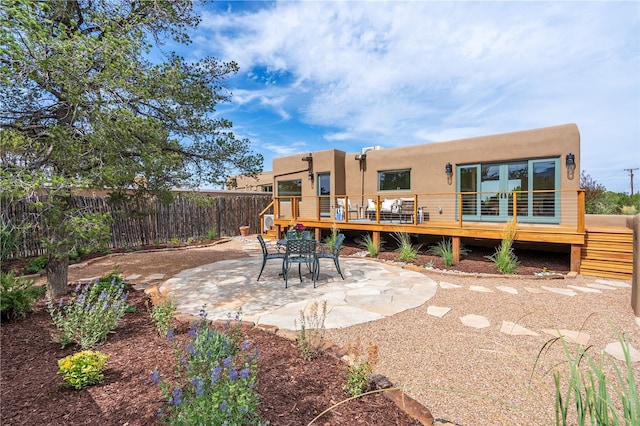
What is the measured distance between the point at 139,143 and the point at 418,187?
882cm

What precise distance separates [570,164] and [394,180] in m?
5.04

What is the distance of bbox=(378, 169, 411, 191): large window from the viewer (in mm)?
10914

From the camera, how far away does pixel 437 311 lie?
417cm

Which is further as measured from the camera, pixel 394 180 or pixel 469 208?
pixel 394 180

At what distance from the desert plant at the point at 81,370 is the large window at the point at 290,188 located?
1155 centimetres

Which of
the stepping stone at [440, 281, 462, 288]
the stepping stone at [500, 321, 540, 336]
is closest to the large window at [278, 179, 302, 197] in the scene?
the stepping stone at [440, 281, 462, 288]

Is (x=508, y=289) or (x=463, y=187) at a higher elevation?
(x=463, y=187)

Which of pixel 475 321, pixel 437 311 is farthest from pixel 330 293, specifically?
pixel 475 321

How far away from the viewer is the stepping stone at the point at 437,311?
13.3 ft

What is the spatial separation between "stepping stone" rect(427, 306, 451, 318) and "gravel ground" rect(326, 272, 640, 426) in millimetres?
75

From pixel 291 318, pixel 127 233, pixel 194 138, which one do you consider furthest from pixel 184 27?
pixel 127 233

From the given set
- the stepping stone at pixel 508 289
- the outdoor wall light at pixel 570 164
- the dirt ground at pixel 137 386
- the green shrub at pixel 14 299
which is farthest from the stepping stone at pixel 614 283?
the green shrub at pixel 14 299

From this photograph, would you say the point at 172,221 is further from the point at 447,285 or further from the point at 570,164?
the point at 570,164

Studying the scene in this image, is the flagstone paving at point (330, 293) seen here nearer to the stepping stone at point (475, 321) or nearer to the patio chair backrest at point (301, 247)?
the stepping stone at point (475, 321)
